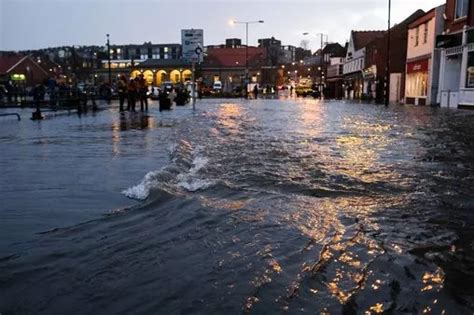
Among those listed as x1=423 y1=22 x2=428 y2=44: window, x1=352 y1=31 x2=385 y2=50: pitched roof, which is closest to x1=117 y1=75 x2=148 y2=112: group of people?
x1=423 y1=22 x2=428 y2=44: window

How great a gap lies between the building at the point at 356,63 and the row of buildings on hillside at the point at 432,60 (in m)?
6.70

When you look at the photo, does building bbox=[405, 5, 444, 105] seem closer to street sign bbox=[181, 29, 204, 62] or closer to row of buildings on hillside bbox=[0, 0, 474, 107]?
row of buildings on hillside bbox=[0, 0, 474, 107]

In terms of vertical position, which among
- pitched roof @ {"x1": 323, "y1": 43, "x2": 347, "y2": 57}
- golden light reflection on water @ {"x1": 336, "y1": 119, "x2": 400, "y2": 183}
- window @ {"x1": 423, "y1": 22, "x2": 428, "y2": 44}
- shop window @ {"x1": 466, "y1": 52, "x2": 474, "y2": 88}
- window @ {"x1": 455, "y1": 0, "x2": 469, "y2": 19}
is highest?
pitched roof @ {"x1": 323, "y1": 43, "x2": 347, "y2": 57}

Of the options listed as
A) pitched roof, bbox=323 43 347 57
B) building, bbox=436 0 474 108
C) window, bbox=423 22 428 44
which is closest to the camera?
building, bbox=436 0 474 108

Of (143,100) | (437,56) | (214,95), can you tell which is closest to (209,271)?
(143,100)

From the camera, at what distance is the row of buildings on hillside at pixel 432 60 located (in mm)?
31453

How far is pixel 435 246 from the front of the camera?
4.88m

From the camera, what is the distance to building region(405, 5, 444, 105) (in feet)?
127

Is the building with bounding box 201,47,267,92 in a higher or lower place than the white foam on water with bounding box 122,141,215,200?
higher

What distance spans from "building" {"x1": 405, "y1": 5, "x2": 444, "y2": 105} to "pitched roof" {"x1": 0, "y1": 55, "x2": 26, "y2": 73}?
259 feet

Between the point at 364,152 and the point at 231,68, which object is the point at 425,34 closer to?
the point at 364,152

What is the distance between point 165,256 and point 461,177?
542cm

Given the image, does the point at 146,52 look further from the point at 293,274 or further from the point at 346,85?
the point at 293,274

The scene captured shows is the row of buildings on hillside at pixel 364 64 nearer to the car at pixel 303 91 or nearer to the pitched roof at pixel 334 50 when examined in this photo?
the pitched roof at pixel 334 50
